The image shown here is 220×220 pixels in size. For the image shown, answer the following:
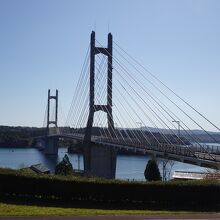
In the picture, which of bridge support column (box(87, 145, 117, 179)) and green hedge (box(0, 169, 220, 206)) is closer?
green hedge (box(0, 169, 220, 206))

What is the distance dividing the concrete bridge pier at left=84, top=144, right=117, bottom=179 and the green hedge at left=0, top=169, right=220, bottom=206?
3196cm

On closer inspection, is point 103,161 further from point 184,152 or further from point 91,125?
point 184,152

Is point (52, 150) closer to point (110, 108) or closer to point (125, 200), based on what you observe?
point (110, 108)

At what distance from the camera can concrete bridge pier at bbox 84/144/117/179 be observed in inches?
2036

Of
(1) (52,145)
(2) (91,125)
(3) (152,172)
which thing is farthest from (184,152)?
(1) (52,145)

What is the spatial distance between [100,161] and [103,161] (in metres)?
0.35

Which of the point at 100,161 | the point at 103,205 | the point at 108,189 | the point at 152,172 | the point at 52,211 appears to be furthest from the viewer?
the point at 100,161

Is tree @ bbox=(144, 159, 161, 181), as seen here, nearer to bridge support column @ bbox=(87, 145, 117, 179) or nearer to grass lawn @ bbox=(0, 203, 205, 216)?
bridge support column @ bbox=(87, 145, 117, 179)

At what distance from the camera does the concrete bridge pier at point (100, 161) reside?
51.7 meters

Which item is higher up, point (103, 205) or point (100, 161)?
point (100, 161)

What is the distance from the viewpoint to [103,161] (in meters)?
52.9

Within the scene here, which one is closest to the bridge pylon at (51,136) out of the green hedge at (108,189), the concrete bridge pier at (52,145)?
the concrete bridge pier at (52,145)

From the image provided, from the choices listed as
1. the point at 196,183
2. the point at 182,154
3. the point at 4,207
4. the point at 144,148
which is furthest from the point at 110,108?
the point at 4,207

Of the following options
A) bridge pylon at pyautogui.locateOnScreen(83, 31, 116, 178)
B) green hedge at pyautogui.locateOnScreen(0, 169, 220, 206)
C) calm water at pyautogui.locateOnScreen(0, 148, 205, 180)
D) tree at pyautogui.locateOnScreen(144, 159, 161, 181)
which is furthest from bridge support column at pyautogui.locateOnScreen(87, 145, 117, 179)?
green hedge at pyautogui.locateOnScreen(0, 169, 220, 206)
